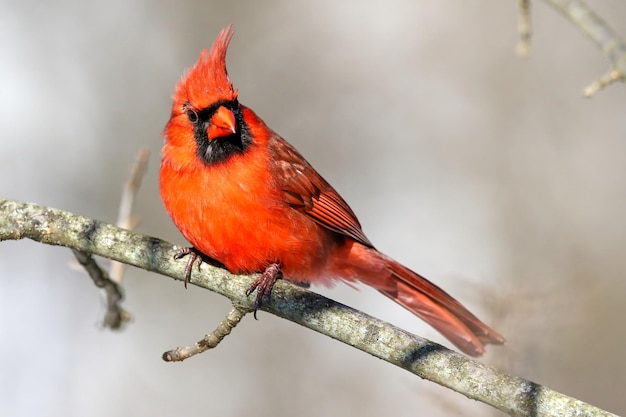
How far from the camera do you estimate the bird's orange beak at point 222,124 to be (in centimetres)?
317

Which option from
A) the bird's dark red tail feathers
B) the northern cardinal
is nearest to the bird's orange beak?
the northern cardinal

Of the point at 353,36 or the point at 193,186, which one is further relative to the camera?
the point at 353,36

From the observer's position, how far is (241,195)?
3209 millimetres

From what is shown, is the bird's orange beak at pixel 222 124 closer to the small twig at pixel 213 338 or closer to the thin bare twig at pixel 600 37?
the small twig at pixel 213 338

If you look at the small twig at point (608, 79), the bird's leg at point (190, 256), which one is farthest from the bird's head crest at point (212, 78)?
the small twig at point (608, 79)

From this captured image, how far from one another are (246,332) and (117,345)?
874 millimetres

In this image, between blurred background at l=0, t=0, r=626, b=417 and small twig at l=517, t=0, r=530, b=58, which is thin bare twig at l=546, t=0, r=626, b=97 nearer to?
small twig at l=517, t=0, r=530, b=58

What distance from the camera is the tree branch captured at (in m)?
2.44

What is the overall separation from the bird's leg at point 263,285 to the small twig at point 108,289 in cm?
62

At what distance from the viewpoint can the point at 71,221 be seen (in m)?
2.99

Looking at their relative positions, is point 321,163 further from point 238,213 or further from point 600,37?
point 600,37

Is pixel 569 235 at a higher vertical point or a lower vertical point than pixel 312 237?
higher

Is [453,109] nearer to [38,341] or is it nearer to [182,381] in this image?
[182,381]

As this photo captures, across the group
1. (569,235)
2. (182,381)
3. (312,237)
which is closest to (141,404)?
(182,381)
